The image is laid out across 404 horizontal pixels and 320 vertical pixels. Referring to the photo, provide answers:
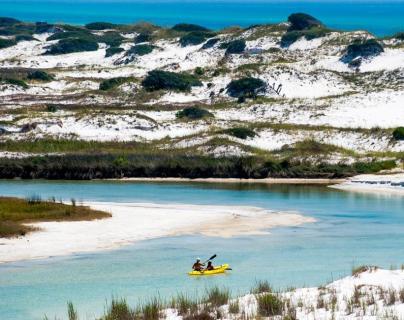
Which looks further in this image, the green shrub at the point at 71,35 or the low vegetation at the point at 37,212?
the green shrub at the point at 71,35

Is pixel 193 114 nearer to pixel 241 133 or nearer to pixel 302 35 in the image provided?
pixel 241 133

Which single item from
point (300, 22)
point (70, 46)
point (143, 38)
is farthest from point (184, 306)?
point (143, 38)

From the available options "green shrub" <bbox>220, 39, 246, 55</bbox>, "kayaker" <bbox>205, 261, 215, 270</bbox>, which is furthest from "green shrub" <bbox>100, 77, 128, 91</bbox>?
"kayaker" <bbox>205, 261, 215, 270</bbox>

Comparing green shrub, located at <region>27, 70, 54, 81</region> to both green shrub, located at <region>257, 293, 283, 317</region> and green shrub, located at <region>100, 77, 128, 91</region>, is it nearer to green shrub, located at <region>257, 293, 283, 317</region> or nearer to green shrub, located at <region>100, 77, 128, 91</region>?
green shrub, located at <region>100, 77, 128, 91</region>

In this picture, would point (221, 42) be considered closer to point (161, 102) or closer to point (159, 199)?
point (161, 102)

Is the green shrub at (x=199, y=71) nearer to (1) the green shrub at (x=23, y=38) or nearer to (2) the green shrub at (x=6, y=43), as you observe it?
(2) the green shrub at (x=6, y=43)

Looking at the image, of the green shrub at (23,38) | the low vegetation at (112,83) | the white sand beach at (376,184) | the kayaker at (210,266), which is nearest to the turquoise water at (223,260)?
the kayaker at (210,266)
